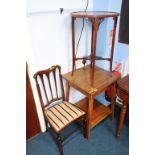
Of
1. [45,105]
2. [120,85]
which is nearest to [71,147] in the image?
[45,105]

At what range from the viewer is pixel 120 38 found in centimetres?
102

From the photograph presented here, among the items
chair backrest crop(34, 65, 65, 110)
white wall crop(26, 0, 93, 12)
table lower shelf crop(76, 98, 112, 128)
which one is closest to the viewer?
white wall crop(26, 0, 93, 12)

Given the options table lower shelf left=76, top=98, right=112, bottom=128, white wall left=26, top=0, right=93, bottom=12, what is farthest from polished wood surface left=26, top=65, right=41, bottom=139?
white wall left=26, top=0, right=93, bottom=12

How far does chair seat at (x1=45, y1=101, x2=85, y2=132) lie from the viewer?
4.81 ft

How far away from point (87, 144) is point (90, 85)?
0.68 meters

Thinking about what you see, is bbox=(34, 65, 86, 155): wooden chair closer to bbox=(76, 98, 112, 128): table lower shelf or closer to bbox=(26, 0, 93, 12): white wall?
bbox=(76, 98, 112, 128): table lower shelf

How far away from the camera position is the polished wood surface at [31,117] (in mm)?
1594

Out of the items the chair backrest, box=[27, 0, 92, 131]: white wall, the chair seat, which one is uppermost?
box=[27, 0, 92, 131]: white wall

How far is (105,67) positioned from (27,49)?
1006mm

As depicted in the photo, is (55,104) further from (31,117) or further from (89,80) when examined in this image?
(89,80)

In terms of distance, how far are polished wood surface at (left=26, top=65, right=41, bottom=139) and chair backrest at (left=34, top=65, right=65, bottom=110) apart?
0.11m
